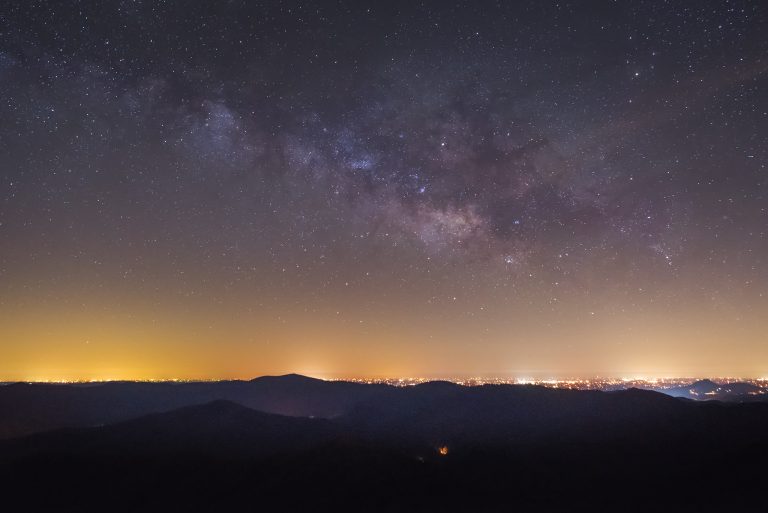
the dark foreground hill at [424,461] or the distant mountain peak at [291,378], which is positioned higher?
the distant mountain peak at [291,378]

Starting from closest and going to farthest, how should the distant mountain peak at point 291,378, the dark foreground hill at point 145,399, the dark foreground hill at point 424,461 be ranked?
the dark foreground hill at point 424,461 < the dark foreground hill at point 145,399 < the distant mountain peak at point 291,378

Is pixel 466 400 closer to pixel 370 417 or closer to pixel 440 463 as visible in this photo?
pixel 370 417

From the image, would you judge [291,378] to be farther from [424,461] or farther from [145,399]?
[424,461]

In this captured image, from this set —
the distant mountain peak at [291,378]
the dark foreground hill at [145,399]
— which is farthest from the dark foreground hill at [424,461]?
the distant mountain peak at [291,378]

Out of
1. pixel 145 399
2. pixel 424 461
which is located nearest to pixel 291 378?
pixel 145 399

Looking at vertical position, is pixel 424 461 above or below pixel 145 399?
below

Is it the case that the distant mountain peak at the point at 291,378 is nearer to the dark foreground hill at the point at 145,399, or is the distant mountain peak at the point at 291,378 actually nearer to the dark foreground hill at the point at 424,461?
the dark foreground hill at the point at 145,399

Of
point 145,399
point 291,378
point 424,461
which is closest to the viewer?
point 424,461

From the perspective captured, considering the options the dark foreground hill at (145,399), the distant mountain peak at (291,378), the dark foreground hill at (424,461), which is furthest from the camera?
the distant mountain peak at (291,378)
